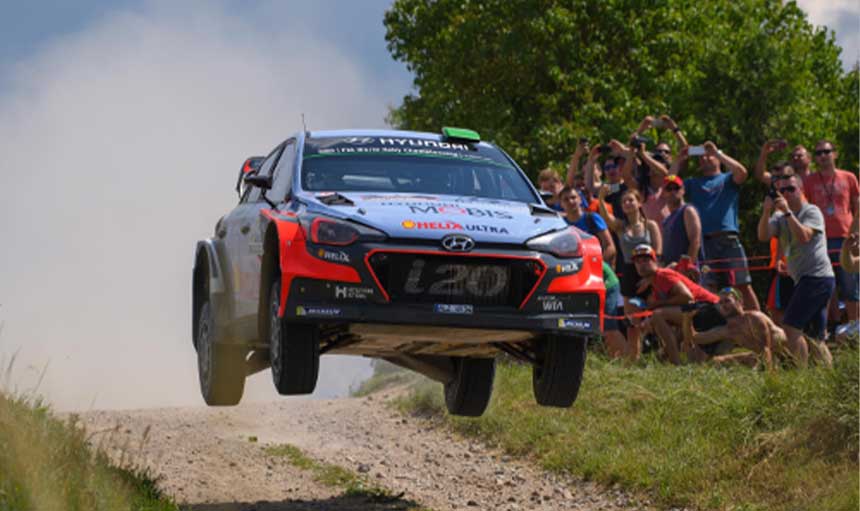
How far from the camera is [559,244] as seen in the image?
9055 millimetres

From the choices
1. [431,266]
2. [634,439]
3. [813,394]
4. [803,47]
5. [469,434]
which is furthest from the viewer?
[803,47]

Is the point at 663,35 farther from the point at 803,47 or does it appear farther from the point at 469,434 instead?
the point at 469,434

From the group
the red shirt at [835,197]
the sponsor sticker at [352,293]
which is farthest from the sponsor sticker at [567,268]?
the red shirt at [835,197]

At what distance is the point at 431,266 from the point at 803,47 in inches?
1320

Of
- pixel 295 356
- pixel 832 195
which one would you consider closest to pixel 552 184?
pixel 832 195

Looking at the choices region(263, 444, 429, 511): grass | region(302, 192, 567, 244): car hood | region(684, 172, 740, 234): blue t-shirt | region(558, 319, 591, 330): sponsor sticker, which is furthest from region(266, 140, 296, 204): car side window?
region(684, 172, 740, 234): blue t-shirt

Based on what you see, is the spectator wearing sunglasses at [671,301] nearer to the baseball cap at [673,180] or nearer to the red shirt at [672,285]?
the red shirt at [672,285]

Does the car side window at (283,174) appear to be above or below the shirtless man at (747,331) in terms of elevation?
above

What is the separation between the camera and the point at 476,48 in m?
35.2

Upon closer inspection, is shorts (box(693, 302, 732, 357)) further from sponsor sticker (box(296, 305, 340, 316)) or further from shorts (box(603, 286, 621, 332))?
sponsor sticker (box(296, 305, 340, 316))

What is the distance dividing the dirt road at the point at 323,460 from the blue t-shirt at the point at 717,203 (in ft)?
10.7

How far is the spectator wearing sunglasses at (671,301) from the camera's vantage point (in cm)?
1485

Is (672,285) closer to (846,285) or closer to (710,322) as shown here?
(710,322)

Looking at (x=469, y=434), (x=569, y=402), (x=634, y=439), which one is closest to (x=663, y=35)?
(x=469, y=434)
